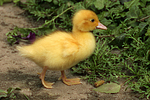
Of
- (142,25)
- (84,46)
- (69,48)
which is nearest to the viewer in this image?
(69,48)

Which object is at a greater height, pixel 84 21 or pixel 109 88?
pixel 84 21

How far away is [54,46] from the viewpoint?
109 inches

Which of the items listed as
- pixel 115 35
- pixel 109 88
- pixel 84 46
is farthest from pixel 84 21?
pixel 115 35

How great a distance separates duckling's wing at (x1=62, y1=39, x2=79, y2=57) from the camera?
273 centimetres

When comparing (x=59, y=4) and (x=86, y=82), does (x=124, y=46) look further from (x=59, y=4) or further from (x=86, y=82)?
(x=59, y=4)

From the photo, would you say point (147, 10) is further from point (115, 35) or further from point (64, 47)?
point (64, 47)

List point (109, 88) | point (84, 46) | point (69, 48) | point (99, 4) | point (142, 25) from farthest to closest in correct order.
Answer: point (99, 4) → point (142, 25) → point (109, 88) → point (84, 46) → point (69, 48)

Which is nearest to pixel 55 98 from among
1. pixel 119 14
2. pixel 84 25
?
pixel 84 25

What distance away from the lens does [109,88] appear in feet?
10.3

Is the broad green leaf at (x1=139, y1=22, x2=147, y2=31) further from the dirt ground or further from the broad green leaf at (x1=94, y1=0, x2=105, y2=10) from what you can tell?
the dirt ground

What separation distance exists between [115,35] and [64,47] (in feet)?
4.83

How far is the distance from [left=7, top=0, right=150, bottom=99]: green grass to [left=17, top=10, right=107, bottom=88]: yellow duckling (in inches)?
23.3

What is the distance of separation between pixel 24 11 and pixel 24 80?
2.47 m

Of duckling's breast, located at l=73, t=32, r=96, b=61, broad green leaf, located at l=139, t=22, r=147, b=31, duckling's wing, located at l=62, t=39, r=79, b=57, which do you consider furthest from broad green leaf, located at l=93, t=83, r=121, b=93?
broad green leaf, located at l=139, t=22, r=147, b=31
